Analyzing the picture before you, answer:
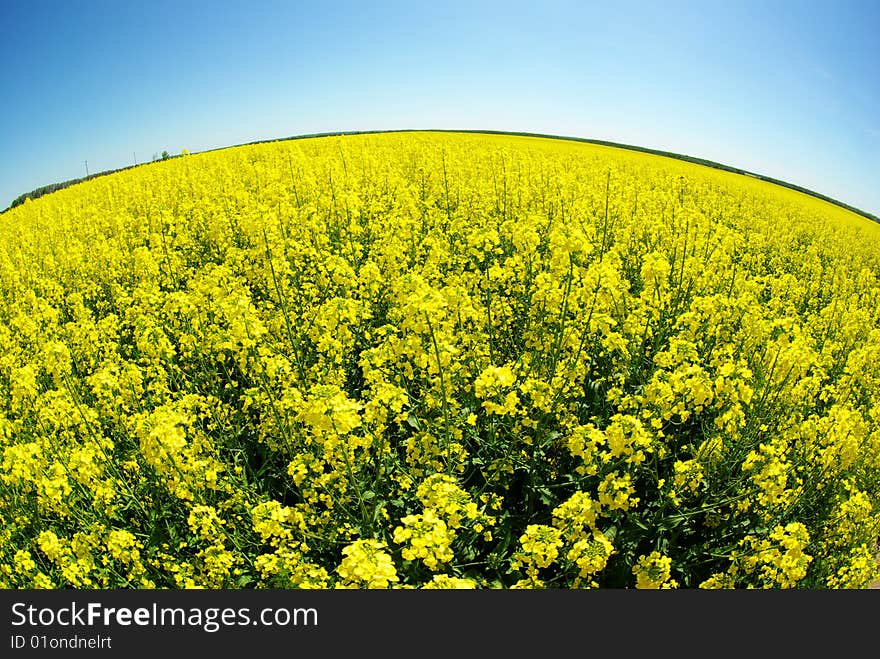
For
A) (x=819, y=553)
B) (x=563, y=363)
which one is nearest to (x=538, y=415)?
(x=563, y=363)

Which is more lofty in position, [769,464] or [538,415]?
[538,415]

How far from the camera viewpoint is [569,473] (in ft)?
11.1

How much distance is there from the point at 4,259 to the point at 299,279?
5.80 m

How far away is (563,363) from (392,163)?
9.83 metres

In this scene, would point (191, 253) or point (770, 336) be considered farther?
point (191, 253)

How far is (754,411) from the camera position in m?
3.33

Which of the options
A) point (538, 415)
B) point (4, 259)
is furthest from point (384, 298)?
point (4, 259)

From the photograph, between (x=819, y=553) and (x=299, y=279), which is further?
(x=299, y=279)

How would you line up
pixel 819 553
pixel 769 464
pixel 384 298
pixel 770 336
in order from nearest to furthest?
1. pixel 769 464
2. pixel 819 553
3. pixel 770 336
4. pixel 384 298

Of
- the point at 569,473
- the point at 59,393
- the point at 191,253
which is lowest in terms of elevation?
the point at 569,473

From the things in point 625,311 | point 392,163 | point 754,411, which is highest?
point 392,163

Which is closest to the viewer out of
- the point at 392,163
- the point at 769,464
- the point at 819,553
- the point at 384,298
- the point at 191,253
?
the point at 769,464

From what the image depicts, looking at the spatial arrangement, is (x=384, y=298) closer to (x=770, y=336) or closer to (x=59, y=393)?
(x=59, y=393)

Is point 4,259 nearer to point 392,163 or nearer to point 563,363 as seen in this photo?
point 392,163
